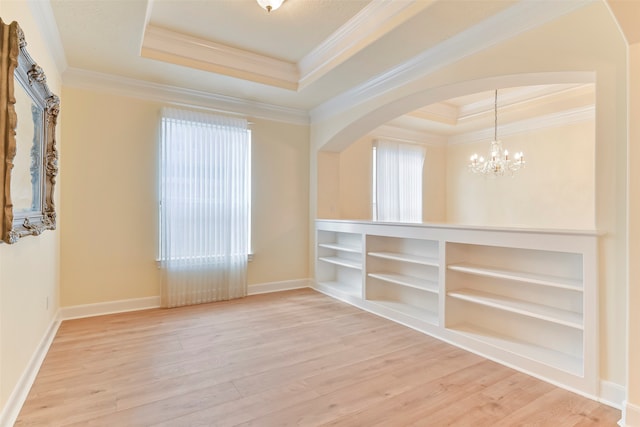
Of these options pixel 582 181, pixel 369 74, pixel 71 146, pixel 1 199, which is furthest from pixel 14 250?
pixel 582 181

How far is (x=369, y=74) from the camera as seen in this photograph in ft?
11.8

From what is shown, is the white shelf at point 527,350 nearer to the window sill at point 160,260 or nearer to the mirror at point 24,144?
the window sill at point 160,260

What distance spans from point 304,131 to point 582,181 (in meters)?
4.26

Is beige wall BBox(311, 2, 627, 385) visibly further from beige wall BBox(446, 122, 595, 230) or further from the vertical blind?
the vertical blind

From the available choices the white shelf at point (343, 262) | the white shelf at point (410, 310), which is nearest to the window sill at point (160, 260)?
the white shelf at point (343, 262)

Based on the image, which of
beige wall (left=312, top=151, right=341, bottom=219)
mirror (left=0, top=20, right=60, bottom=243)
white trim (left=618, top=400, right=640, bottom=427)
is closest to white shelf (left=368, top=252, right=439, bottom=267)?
beige wall (left=312, top=151, right=341, bottom=219)

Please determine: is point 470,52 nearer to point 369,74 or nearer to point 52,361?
point 369,74

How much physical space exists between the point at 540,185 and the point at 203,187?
5256 mm

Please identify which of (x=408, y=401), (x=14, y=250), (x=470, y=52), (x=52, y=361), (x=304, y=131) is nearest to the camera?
(x=14, y=250)

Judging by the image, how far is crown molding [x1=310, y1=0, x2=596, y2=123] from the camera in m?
2.33

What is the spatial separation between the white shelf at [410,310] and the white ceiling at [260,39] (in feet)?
8.78

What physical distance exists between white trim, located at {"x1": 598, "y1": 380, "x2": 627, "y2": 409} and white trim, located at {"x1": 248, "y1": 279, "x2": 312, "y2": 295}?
3.72m

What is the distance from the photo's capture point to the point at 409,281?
3701mm

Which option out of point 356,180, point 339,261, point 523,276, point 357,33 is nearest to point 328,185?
point 356,180
